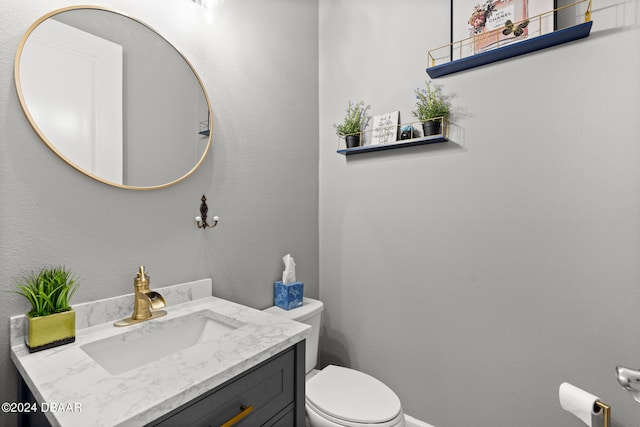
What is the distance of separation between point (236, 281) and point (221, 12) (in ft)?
3.99

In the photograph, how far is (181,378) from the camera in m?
0.71

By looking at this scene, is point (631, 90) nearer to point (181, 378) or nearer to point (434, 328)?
point (434, 328)

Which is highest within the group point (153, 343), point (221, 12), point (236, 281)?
point (221, 12)

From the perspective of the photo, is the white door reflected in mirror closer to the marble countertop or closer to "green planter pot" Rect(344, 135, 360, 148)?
the marble countertop

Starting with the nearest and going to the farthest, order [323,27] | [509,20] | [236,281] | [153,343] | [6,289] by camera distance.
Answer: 1. [6,289]
2. [153,343]
3. [509,20]
4. [236,281]
5. [323,27]

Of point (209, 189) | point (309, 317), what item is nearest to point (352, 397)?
point (309, 317)

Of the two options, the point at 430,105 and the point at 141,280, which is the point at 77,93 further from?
the point at 430,105

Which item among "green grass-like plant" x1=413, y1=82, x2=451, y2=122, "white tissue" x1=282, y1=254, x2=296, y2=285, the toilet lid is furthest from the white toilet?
"green grass-like plant" x1=413, y1=82, x2=451, y2=122

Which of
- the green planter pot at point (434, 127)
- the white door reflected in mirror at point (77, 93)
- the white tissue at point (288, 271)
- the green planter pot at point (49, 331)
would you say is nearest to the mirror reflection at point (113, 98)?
the white door reflected in mirror at point (77, 93)

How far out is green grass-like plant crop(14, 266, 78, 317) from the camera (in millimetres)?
873

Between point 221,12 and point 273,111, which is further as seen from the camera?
point 273,111

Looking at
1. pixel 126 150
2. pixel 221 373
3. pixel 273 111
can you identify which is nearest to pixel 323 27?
pixel 273 111

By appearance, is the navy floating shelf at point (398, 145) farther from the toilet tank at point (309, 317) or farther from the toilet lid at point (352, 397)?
the toilet lid at point (352, 397)

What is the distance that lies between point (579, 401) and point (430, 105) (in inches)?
49.5
